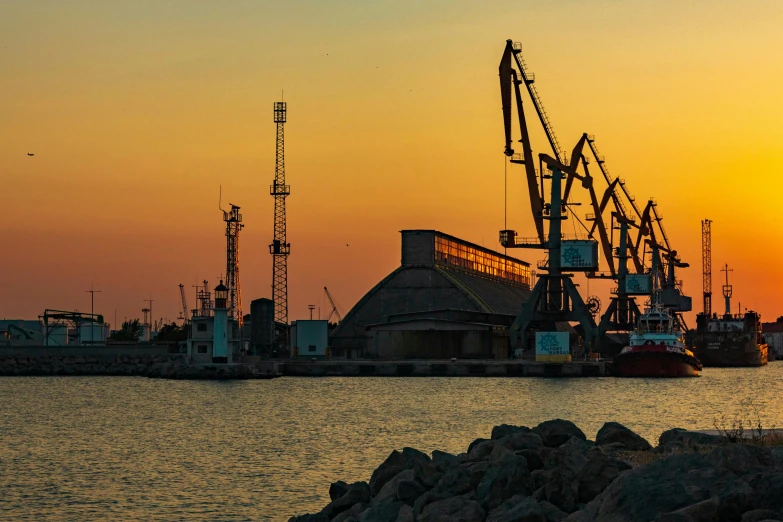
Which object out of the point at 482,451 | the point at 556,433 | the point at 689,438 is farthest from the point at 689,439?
the point at 482,451

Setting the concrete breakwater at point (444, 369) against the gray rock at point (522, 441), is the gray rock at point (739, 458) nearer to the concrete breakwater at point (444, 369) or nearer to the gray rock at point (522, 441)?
the gray rock at point (522, 441)

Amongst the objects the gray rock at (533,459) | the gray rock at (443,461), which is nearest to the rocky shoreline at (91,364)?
the gray rock at (443,461)

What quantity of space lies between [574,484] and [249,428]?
38516 mm

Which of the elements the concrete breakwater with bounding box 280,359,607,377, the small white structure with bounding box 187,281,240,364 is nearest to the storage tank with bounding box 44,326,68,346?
the concrete breakwater with bounding box 280,359,607,377

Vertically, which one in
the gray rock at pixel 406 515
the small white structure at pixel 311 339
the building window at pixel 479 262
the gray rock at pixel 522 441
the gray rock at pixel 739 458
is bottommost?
the gray rock at pixel 406 515

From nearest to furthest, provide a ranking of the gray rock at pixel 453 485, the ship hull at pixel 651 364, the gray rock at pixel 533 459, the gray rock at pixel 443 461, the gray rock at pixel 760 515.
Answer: the gray rock at pixel 760 515
the gray rock at pixel 453 485
the gray rock at pixel 533 459
the gray rock at pixel 443 461
the ship hull at pixel 651 364

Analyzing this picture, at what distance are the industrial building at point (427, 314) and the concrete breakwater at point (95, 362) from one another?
21846 millimetres

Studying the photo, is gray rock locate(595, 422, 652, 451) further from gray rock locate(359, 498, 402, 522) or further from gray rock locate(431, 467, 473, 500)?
A: gray rock locate(359, 498, 402, 522)

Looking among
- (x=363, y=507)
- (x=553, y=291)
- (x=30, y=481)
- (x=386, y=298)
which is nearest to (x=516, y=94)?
(x=553, y=291)

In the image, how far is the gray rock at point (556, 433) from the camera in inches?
1073

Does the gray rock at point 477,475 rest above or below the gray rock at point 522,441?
below

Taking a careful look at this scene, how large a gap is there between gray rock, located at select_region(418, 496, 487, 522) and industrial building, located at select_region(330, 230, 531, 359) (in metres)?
109

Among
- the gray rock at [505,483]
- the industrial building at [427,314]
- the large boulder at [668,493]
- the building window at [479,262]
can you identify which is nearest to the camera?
the large boulder at [668,493]

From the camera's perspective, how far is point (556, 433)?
27.5 meters
